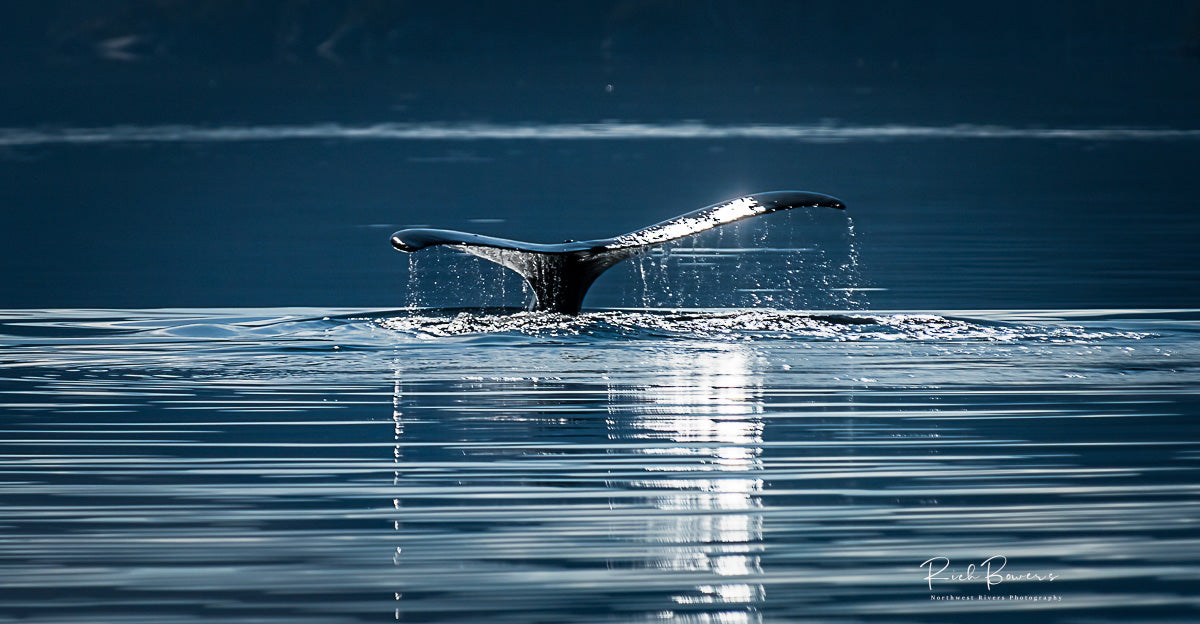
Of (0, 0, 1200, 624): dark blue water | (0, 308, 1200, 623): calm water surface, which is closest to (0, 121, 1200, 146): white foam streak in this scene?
(0, 0, 1200, 624): dark blue water

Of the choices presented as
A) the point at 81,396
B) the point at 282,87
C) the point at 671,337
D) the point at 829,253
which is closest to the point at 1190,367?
the point at 671,337

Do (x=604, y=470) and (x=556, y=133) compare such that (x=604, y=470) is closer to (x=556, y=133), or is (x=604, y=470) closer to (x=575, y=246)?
(x=575, y=246)

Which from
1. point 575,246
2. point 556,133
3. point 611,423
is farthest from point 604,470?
point 556,133

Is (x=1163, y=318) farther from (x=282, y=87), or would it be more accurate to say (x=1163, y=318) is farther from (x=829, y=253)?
(x=282, y=87)

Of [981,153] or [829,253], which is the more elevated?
[981,153]

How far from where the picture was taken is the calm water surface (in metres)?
8.05

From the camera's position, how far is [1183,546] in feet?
28.7

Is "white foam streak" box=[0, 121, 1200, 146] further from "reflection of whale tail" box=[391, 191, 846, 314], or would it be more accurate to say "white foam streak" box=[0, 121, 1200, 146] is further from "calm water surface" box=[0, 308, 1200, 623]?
"calm water surface" box=[0, 308, 1200, 623]

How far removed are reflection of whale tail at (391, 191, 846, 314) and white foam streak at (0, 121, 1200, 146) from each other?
44.5 m

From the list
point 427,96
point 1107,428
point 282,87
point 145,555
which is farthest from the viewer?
point 282,87

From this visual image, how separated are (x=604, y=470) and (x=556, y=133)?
5771cm

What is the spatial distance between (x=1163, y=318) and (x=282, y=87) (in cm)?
11281

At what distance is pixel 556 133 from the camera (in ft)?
222

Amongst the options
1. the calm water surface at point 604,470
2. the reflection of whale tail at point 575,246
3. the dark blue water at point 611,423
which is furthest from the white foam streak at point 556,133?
the calm water surface at point 604,470
